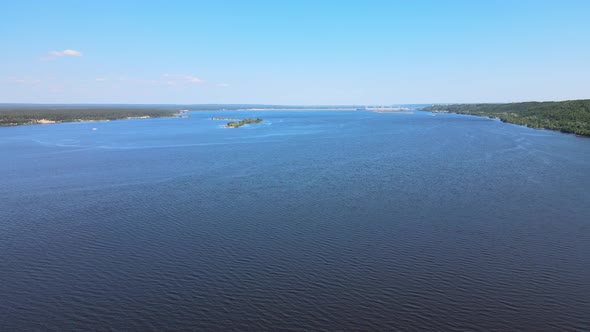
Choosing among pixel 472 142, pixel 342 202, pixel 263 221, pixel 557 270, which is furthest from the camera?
pixel 472 142

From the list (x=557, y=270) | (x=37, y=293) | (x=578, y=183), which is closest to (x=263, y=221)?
(x=37, y=293)

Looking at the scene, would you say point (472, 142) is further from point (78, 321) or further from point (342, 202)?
point (78, 321)

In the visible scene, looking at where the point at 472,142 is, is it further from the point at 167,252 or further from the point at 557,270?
the point at 167,252

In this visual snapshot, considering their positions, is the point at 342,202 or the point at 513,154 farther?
the point at 513,154

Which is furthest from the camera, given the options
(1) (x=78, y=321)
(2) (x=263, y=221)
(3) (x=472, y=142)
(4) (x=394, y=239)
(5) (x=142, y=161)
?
(3) (x=472, y=142)

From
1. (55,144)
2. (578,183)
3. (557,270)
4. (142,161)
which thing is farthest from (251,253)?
(55,144)

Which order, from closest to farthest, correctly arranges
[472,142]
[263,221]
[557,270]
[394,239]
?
1. [557,270]
2. [394,239]
3. [263,221]
4. [472,142]
